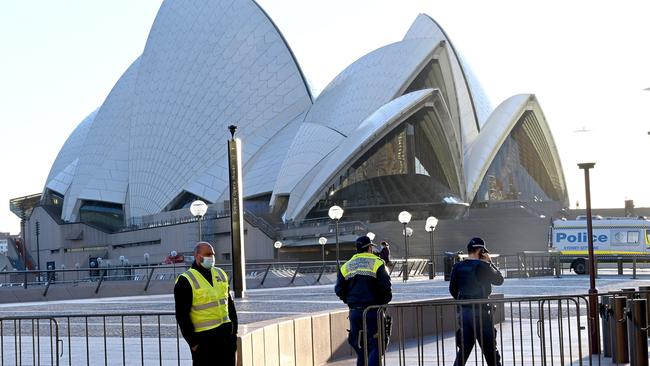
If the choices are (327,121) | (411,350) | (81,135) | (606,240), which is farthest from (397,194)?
(411,350)

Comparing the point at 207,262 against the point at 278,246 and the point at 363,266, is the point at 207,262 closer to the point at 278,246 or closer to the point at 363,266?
the point at 363,266

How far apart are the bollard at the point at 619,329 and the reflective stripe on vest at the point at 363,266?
6.55ft

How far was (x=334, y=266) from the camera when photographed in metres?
32.6

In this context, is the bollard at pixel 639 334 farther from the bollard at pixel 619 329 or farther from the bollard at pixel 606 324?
the bollard at pixel 606 324

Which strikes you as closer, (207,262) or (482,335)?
(207,262)

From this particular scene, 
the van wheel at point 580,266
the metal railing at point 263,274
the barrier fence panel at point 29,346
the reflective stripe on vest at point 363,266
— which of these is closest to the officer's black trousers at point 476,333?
the reflective stripe on vest at point 363,266

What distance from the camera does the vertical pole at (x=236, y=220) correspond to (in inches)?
703

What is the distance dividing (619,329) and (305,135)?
4613 cm

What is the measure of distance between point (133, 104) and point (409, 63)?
1884 centimetres

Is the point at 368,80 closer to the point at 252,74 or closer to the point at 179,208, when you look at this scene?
the point at 252,74

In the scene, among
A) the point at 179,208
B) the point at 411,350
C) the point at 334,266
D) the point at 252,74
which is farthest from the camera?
the point at 179,208

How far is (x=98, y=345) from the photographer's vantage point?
421 inches

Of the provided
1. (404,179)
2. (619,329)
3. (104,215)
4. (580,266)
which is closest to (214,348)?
(619,329)

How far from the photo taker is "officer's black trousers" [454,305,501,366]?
8281 mm
